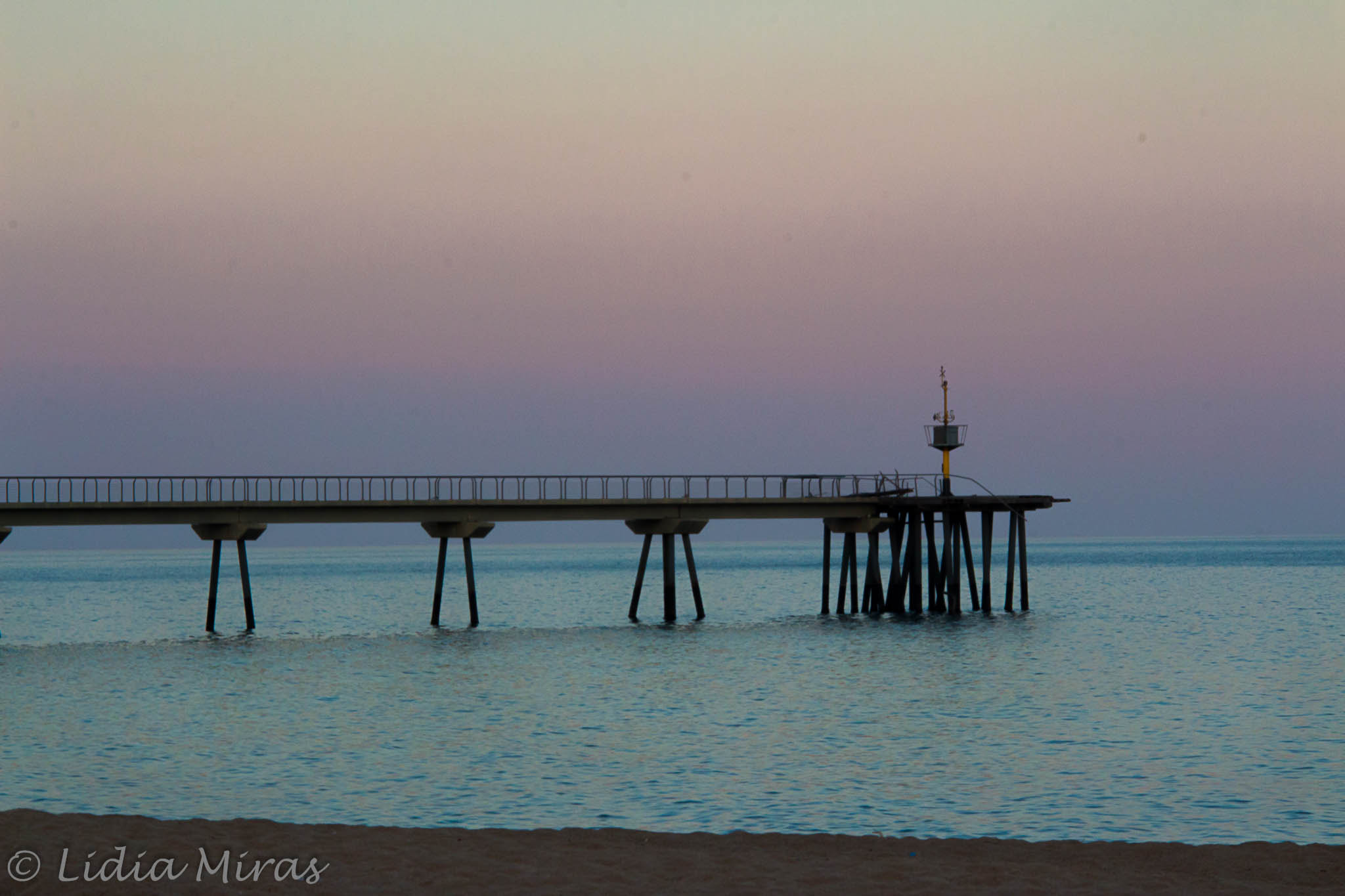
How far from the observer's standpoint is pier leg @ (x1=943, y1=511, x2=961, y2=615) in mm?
50281

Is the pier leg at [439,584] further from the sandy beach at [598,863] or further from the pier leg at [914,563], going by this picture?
the sandy beach at [598,863]

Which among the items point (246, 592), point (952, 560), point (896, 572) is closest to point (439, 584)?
point (246, 592)

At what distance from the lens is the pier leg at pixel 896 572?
50938mm

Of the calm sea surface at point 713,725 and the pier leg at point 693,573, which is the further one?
the pier leg at point 693,573

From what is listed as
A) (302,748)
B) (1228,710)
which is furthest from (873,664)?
(302,748)

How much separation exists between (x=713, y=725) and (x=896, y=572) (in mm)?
25909

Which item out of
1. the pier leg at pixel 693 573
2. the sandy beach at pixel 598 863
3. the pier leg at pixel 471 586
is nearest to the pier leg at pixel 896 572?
the pier leg at pixel 693 573

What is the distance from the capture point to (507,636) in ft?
156

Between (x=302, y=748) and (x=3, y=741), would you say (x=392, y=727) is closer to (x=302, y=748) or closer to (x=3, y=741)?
(x=302, y=748)

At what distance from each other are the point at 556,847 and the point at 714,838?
1980 mm

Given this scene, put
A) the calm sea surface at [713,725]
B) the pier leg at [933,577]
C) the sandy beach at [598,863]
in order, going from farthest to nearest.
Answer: the pier leg at [933,577], the calm sea surface at [713,725], the sandy beach at [598,863]

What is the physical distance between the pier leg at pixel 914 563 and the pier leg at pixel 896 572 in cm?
32

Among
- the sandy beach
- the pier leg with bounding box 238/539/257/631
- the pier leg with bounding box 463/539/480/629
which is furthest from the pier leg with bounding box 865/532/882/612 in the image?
the sandy beach

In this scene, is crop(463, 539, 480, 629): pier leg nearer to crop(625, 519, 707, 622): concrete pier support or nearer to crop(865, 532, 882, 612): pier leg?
crop(625, 519, 707, 622): concrete pier support
